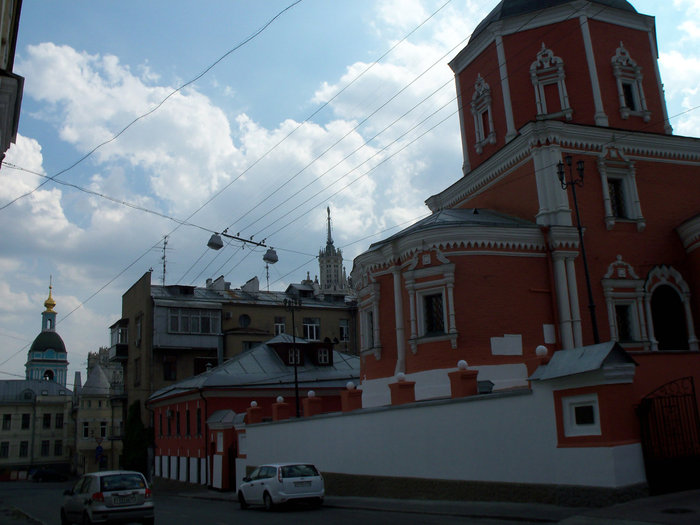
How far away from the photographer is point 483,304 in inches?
792

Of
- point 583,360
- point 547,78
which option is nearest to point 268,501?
point 583,360

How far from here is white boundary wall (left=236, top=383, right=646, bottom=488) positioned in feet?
38.2

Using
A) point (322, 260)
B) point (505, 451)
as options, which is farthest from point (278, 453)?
point (322, 260)

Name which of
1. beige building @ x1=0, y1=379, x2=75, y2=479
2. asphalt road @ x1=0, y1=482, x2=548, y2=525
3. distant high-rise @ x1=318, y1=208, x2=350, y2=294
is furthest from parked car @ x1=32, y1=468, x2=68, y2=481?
distant high-rise @ x1=318, y1=208, x2=350, y2=294

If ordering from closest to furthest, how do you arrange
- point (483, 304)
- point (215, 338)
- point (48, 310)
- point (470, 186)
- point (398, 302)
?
1. point (483, 304)
2. point (398, 302)
3. point (470, 186)
4. point (215, 338)
5. point (48, 310)

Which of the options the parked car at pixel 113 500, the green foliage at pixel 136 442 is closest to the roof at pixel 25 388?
the green foliage at pixel 136 442

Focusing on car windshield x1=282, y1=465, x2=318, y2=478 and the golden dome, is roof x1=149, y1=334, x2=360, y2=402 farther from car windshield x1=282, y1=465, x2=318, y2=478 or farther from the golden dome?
the golden dome

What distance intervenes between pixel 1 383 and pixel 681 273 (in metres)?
76.8

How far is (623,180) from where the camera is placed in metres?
22.5

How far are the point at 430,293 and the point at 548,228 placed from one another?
442 cm

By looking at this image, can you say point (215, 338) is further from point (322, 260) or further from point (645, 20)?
point (322, 260)

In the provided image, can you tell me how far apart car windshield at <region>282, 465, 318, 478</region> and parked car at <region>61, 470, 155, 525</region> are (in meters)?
4.23

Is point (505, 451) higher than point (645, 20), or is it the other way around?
point (645, 20)

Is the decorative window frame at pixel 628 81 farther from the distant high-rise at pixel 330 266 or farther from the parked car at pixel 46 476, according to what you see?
the distant high-rise at pixel 330 266
